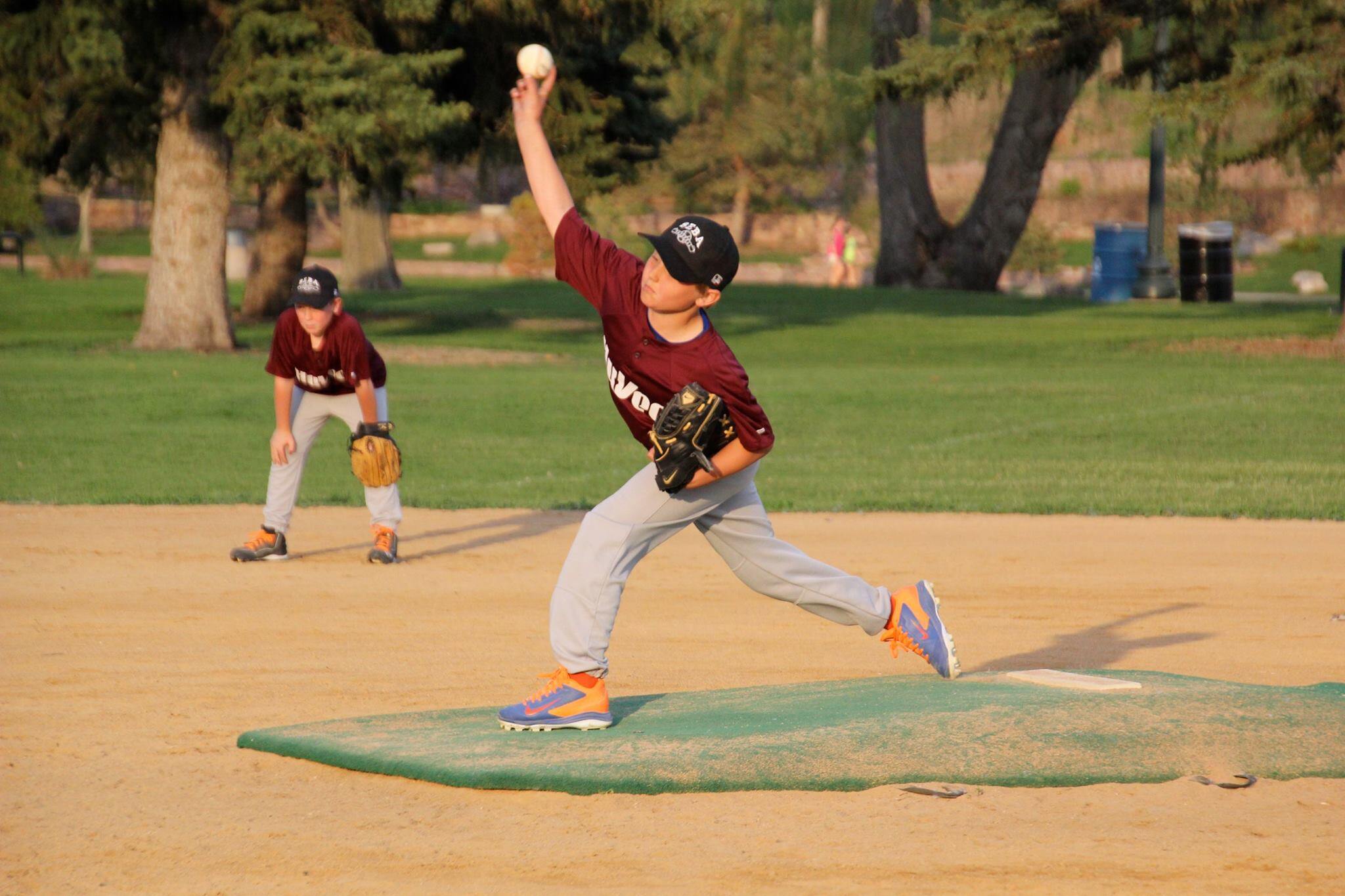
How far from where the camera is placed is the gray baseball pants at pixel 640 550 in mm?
5270

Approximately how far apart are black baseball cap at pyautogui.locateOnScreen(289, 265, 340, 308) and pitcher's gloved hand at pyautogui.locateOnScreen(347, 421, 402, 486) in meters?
0.76

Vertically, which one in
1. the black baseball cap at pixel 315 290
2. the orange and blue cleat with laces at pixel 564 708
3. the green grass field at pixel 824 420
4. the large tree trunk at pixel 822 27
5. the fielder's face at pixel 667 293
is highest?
the large tree trunk at pixel 822 27

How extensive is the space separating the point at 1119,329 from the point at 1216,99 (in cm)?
860

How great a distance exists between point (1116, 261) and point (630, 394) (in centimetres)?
3500

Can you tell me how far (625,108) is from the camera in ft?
90.3

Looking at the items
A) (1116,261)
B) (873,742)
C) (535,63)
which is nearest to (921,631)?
(873,742)

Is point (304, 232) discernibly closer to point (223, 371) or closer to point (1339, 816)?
point (223, 371)

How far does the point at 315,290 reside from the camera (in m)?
8.52

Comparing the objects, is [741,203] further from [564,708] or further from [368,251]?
[564,708]

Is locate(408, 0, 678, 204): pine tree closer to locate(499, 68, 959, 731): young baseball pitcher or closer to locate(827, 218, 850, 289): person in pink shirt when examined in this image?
locate(827, 218, 850, 289): person in pink shirt

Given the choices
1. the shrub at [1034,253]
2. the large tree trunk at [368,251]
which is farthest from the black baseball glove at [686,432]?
the shrub at [1034,253]

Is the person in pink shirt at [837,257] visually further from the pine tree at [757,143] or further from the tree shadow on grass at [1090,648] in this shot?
the tree shadow on grass at [1090,648]

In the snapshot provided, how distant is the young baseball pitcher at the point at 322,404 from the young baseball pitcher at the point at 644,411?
3462mm

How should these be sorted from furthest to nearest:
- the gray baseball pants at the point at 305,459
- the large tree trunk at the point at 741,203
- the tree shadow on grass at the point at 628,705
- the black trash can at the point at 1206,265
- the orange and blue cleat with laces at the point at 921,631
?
the large tree trunk at the point at 741,203, the black trash can at the point at 1206,265, the gray baseball pants at the point at 305,459, the orange and blue cleat with laces at the point at 921,631, the tree shadow on grass at the point at 628,705
